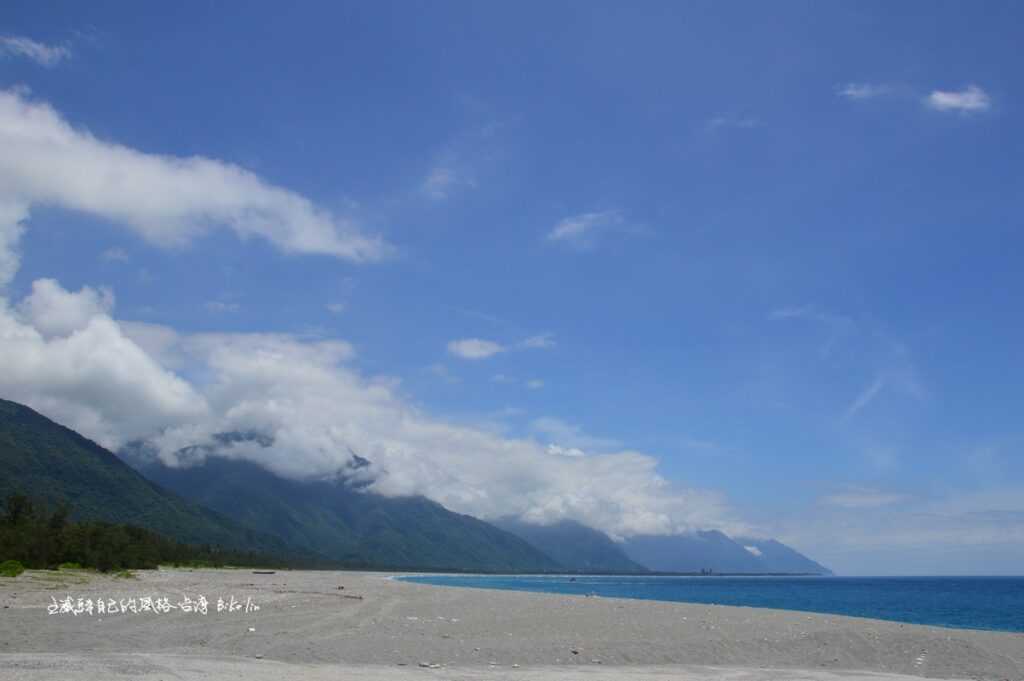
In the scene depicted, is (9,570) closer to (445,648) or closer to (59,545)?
(59,545)

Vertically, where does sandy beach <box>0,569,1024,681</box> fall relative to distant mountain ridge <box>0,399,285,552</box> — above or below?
below

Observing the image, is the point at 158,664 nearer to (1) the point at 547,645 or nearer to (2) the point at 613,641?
(1) the point at 547,645

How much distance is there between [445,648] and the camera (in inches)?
851

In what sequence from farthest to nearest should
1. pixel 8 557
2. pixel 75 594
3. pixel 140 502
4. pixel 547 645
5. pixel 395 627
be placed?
pixel 140 502 → pixel 8 557 → pixel 75 594 → pixel 395 627 → pixel 547 645

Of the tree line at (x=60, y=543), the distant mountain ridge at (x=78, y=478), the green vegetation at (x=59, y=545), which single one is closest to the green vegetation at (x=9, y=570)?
the green vegetation at (x=59, y=545)

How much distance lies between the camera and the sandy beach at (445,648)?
16.9 metres

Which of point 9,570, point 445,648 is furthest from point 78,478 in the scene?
point 445,648

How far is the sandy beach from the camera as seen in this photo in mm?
16938

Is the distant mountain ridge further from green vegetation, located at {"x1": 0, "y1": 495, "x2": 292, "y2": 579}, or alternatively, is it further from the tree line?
green vegetation, located at {"x1": 0, "y1": 495, "x2": 292, "y2": 579}

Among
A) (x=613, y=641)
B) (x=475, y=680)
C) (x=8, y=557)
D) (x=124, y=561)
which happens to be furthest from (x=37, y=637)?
(x=124, y=561)

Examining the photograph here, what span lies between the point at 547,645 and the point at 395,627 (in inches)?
239

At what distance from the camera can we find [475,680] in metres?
16.0

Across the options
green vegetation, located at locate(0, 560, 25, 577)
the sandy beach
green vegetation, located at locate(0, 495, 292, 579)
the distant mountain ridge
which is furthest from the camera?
the distant mountain ridge

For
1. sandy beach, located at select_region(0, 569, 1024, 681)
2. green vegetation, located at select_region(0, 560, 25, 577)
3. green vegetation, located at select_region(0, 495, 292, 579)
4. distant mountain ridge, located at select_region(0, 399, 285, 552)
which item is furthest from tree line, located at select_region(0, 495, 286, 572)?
distant mountain ridge, located at select_region(0, 399, 285, 552)
